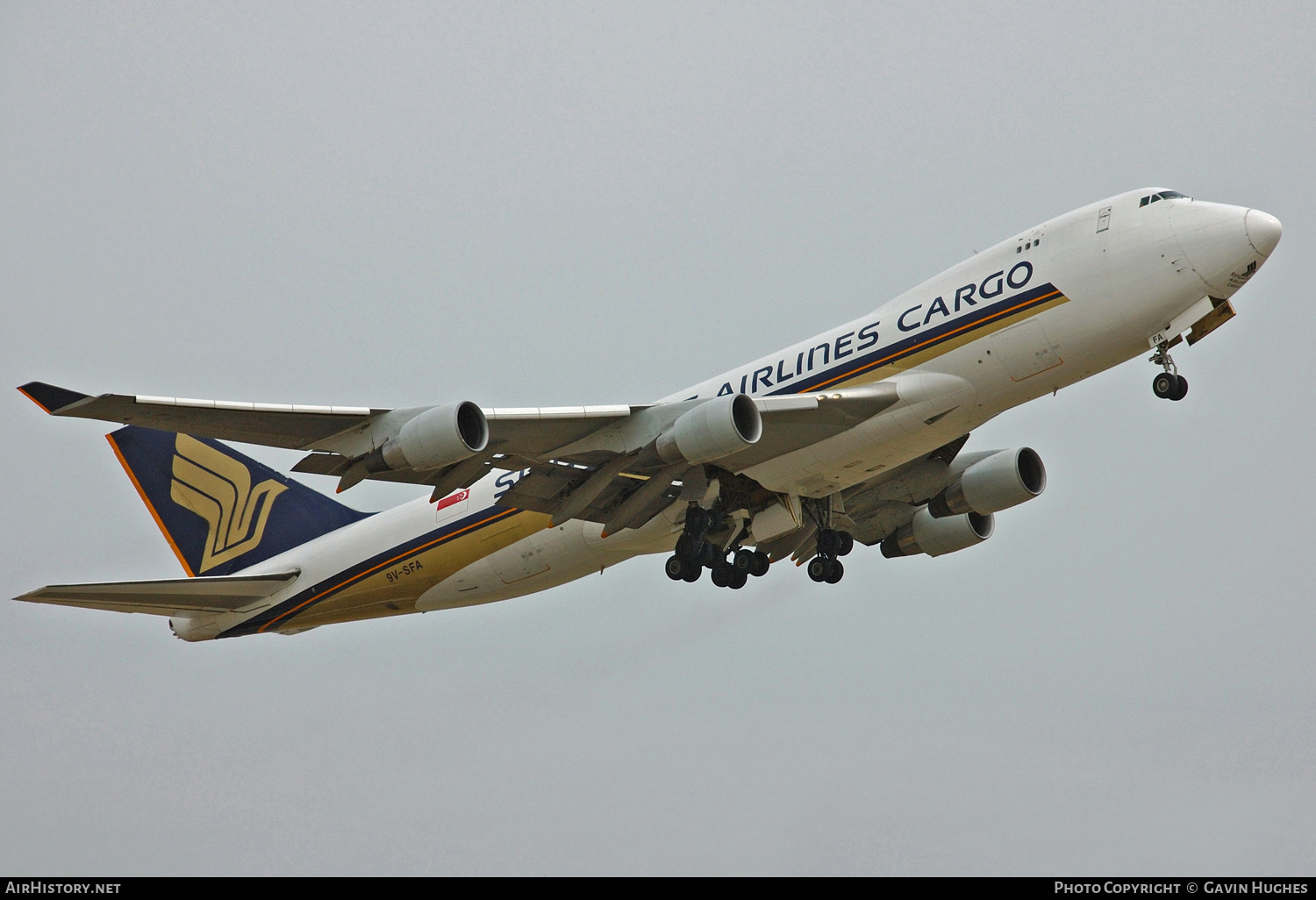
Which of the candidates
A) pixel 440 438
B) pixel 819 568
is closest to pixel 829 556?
pixel 819 568

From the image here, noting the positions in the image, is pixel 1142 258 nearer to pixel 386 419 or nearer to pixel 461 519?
pixel 386 419

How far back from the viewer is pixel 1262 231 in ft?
77.0

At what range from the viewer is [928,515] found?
32.7 metres

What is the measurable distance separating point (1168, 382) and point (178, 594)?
2272 centimetres

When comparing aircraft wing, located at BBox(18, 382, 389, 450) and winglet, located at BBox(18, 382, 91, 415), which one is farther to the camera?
aircraft wing, located at BBox(18, 382, 389, 450)

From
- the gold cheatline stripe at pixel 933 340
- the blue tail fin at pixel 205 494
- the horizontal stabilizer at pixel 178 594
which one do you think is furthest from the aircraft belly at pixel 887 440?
the blue tail fin at pixel 205 494

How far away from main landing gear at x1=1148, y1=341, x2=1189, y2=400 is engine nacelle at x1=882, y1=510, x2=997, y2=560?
8.23 m

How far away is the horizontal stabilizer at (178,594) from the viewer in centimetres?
2861

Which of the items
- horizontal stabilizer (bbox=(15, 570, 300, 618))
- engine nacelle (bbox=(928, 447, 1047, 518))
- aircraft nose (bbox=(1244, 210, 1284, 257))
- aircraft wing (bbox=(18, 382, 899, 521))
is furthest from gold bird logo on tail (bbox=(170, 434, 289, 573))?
aircraft nose (bbox=(1244, 210, 1284, 257))

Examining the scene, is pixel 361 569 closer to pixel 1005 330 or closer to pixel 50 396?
pixel 50 396

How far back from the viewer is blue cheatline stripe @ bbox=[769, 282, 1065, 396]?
2478 cm

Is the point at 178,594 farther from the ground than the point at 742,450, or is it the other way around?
the point at 742,450

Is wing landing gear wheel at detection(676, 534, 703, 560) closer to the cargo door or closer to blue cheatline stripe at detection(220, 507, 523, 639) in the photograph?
blue cheatline stripe at detection(220, 507, 523, 639)
